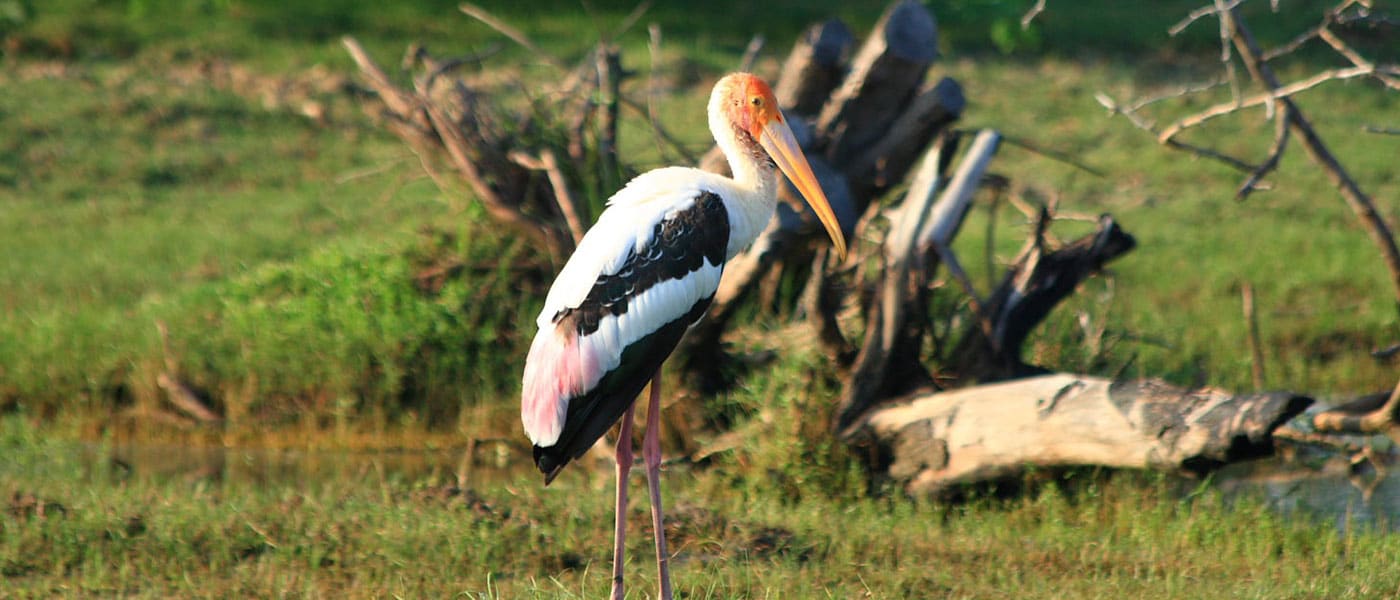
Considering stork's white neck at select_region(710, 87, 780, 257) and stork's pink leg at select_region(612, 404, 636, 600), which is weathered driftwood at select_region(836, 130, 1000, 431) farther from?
stork's pink leg at select_region(612, 404, 636, 600)

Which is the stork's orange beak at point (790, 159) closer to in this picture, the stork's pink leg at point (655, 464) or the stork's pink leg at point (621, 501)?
the stork's pink leg at point (655, 464)

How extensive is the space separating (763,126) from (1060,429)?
1370 mm

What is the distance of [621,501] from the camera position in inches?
158

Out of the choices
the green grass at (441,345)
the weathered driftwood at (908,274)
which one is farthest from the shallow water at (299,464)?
the weathered driftwood at (908,274)

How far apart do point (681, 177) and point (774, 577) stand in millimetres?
1033

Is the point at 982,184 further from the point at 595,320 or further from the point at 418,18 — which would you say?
the point at 418,18

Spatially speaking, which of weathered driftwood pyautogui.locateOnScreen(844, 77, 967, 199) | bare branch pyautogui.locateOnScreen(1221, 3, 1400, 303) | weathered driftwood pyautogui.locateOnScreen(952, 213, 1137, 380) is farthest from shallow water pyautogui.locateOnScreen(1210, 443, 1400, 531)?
→ weathered driftwood pyautogui.locateOnScreen(844, 77, 967, 199)

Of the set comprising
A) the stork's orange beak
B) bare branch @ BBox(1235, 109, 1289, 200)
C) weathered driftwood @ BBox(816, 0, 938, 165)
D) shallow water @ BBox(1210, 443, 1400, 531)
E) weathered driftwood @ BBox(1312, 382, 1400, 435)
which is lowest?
shallow water @ BBox(1210, 443, 1400, 531)

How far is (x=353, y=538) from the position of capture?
4453 mm

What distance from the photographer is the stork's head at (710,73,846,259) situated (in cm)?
406

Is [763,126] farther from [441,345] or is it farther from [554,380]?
[441,345]

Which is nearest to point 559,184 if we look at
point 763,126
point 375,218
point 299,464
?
point 299,464

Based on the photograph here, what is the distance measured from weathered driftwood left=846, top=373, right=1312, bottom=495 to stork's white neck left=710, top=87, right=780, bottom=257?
3.99ft

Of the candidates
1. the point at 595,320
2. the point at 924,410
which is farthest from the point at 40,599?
the point at 924,410
